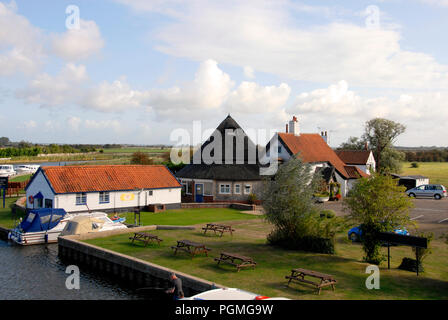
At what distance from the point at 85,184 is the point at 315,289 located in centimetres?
2482

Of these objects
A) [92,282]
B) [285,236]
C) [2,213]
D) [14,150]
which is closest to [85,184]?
[2,213]

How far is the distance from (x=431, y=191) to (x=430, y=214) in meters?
15.0

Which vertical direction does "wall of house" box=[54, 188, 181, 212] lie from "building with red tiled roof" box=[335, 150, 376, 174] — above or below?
below

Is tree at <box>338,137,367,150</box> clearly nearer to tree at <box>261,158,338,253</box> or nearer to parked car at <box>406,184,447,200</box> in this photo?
parked car at <box>406,184,447,200</box>

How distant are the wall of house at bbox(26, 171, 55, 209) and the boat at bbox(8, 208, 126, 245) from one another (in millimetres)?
4518

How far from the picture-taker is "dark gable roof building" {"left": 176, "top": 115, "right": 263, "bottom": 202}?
43.9 m

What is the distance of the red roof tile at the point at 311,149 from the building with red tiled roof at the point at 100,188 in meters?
18.2

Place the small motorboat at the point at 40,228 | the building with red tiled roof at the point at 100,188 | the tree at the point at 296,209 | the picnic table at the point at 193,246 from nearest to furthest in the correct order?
the picnic table at the point at 193,246
the tree at the point at 296,209
the small motorboat at the point at 40,228
the building with red tiled roof at the point at 100,188

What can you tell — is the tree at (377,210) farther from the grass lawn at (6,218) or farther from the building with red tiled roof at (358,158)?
the building with red tiled roof at (358,158)

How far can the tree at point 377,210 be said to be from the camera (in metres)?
18.1

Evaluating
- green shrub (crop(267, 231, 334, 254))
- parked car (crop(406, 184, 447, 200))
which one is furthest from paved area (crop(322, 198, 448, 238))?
green shrub (crop(267, 231, 334, 254))

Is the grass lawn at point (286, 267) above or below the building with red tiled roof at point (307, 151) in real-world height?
below

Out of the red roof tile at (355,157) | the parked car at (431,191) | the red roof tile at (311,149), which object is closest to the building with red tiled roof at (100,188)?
the red roof tile at (311,149)
